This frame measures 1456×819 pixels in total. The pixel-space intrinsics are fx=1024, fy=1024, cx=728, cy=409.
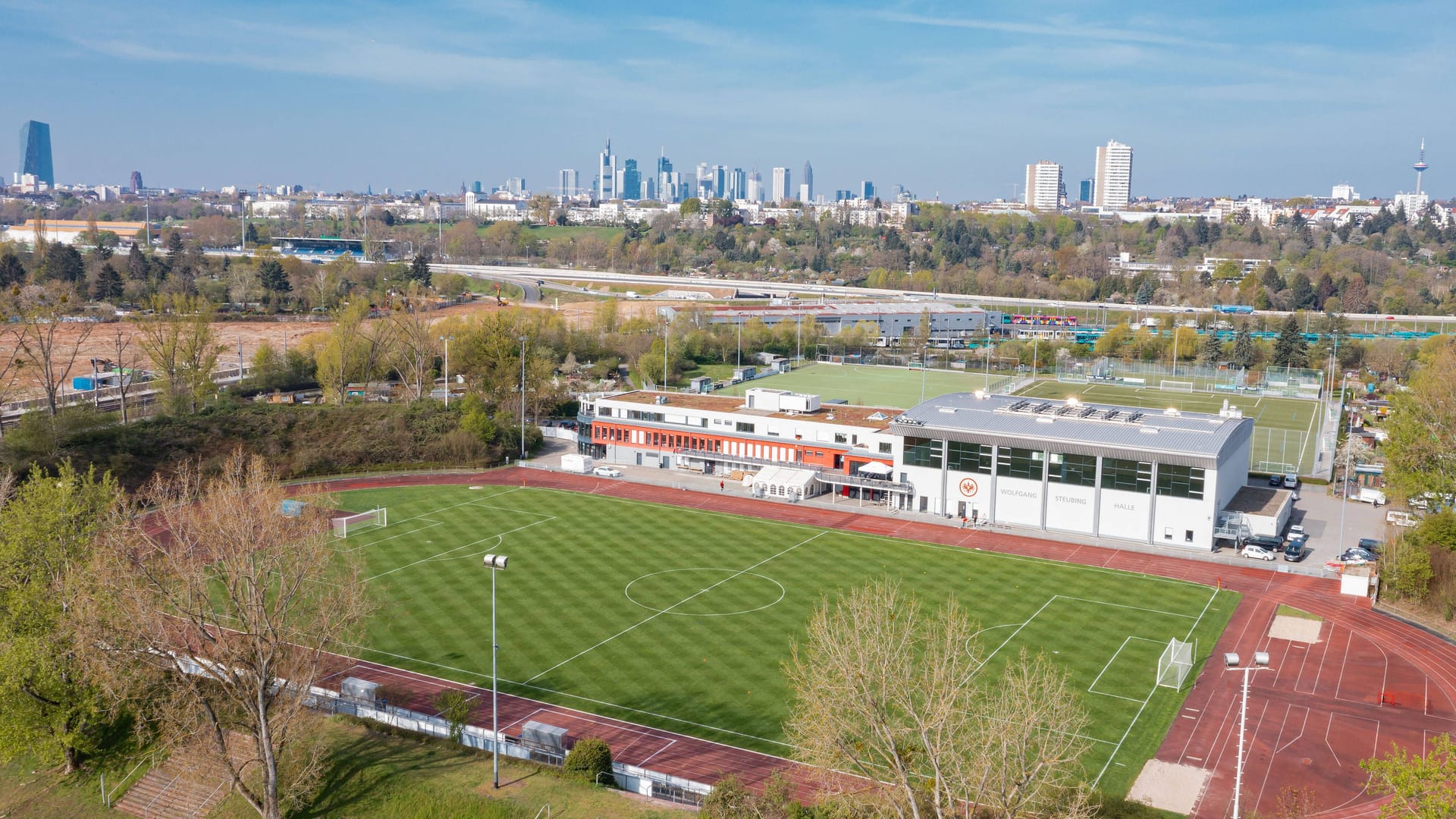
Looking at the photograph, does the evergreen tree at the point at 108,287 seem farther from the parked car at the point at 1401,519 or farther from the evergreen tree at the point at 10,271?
the parked car at the point at 1401,519

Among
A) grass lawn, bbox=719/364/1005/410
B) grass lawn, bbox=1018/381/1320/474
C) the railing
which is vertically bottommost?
the railing

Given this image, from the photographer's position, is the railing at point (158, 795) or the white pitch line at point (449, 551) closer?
the railing at point (158, 795)

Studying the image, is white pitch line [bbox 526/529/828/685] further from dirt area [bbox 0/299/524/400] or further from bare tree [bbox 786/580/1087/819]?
dirt area [bbox 0/299/524/400]

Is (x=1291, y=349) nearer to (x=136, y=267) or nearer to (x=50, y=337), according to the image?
(x=50, y=337)

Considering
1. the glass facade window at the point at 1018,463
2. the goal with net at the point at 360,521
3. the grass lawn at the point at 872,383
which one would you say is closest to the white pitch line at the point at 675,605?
the glass facade window at the point at 1018,463

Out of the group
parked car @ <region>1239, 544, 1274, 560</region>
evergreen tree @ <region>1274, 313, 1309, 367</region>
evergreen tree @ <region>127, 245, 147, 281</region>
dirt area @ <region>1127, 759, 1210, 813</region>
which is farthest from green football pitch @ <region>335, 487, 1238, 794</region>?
evergreen tree @ <region>127, 245, 147, 281</region>

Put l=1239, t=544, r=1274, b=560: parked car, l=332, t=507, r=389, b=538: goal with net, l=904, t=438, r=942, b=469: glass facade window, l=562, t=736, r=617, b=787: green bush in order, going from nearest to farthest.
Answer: l=562, t=736, r=617, b=787: green bush, l=1239, t=544, r=1274, b=560: parked car, l=332, t=507, r=389, b=538: goal with net, l=904, t=438, r=942, b=469: glass facade window

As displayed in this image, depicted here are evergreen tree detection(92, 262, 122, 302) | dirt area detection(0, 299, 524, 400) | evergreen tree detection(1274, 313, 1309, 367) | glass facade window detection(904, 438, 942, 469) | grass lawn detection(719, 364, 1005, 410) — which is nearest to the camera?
glass facade window detection(904, 438, 942, 469)
